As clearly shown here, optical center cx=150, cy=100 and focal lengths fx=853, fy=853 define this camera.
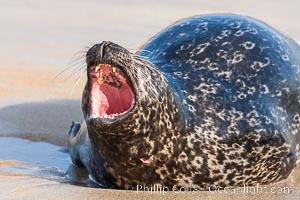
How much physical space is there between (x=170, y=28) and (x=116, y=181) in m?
1.51

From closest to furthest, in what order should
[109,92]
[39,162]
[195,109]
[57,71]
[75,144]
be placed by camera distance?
[109,92] → [195,109] → [39,162] → [75,144] → [57,71]

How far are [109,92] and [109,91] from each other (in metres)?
0.01

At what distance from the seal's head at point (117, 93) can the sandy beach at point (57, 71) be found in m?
0.17

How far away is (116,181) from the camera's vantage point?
4.93 metres

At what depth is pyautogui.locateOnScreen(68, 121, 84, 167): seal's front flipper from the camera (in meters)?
5.88

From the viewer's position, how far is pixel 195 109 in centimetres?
506

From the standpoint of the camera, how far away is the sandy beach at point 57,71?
485 centimetres

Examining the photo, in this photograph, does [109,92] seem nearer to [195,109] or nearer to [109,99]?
[109,99]

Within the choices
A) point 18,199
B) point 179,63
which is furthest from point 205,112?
point 18,199

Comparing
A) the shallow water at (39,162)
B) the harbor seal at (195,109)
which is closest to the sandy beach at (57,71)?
the shallow water at (39,162)

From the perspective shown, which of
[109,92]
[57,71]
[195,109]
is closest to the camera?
[109,92]

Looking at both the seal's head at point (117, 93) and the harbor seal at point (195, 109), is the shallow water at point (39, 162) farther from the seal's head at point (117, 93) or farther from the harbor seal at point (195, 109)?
the seal's head at point (117, 93)

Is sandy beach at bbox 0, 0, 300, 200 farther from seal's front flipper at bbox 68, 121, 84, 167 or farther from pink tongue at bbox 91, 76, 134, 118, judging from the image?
pink tongue at bbox 91, 76, 134, 118

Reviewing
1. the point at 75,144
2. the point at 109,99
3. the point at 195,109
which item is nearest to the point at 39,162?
the point at 75,144
